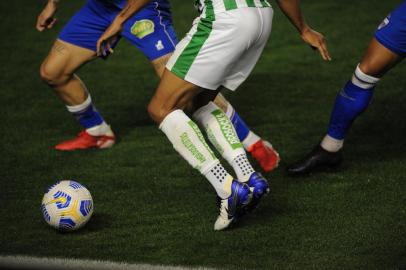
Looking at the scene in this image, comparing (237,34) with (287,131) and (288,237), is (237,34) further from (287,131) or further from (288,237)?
(287,131)

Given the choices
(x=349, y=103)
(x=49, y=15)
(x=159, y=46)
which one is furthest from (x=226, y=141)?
(x=49, y=15)

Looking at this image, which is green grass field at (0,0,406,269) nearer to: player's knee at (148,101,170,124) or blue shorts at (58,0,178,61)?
player's knee at (148,101,170,124)

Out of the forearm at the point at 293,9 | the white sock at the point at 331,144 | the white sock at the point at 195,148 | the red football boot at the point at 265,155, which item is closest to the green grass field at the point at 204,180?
the red football boot at the point at 265,155

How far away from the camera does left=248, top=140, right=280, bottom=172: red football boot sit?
5.61m

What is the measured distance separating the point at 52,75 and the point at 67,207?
5.42 feet

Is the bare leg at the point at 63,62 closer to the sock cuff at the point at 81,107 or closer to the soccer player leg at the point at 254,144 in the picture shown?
the sock cuff at the point at 81,107

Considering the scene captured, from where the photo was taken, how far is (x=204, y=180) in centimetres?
542

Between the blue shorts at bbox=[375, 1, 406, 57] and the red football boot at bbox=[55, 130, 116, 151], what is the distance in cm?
227

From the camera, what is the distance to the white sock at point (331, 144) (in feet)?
17.8

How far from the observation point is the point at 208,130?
466 centimetres

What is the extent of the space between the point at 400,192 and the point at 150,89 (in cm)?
320

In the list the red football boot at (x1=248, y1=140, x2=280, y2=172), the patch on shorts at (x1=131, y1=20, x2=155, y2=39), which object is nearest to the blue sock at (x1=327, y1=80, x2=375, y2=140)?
the red football boot at (x1=248, y1=140, x2=280, y2=172)

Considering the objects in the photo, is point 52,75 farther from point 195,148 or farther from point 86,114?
point 195,148

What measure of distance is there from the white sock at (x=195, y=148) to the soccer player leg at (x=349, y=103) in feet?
3.58
